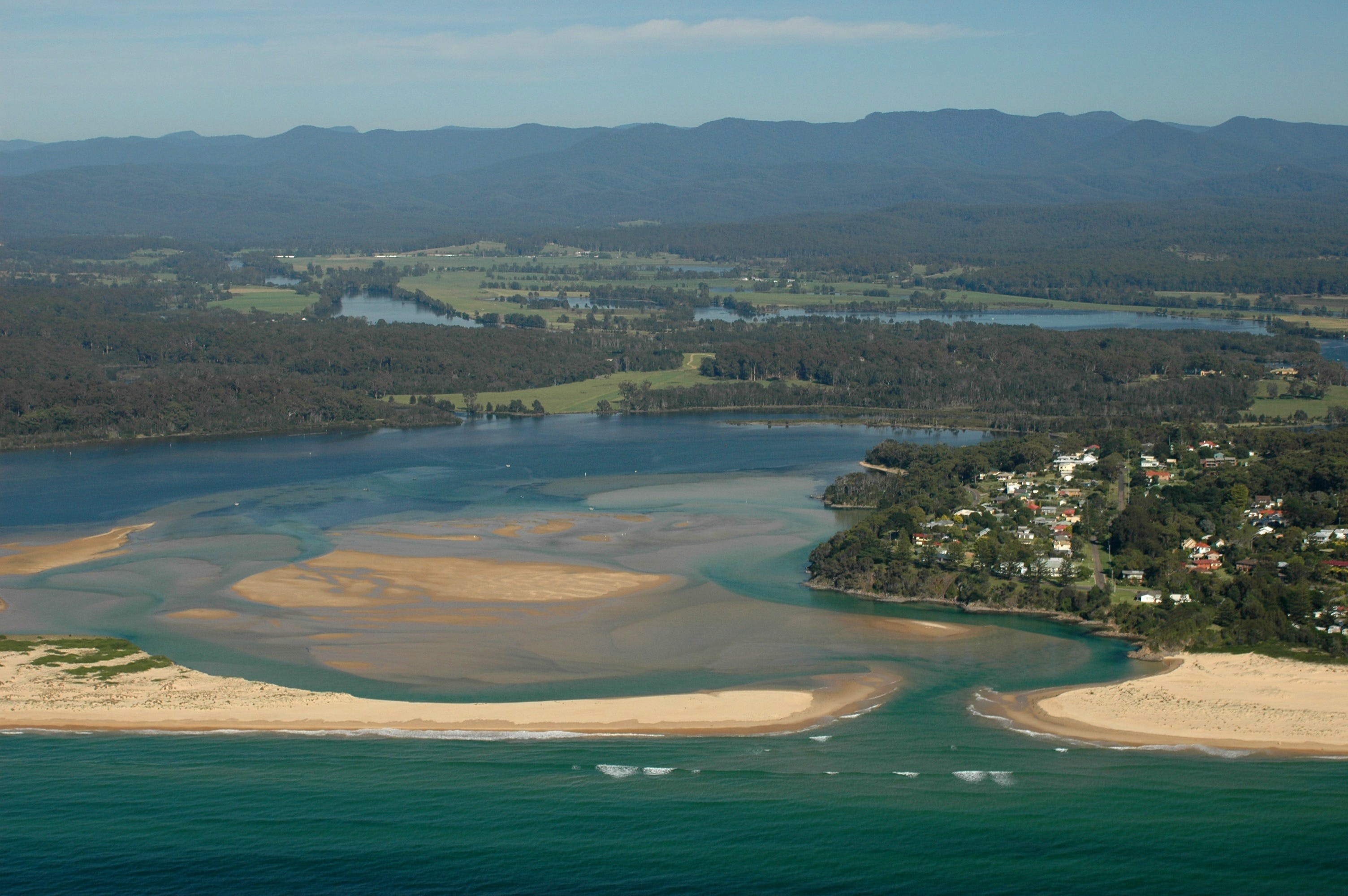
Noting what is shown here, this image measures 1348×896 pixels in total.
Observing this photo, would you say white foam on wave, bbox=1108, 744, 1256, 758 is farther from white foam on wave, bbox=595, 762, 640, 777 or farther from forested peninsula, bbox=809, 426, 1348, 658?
white foam on wave, bbox=595, 762, 640, 777

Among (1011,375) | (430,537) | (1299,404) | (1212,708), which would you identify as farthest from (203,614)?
(1299,404)

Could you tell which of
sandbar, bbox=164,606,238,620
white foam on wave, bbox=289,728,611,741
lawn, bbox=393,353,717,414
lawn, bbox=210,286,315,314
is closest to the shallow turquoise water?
white foam on wave, bbox=289,728,611,741

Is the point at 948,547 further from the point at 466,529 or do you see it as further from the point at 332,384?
the point at 332,384

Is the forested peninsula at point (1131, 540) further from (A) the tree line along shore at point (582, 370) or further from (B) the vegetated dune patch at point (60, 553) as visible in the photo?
(B) the vegetated dune patch at point (60, 553)

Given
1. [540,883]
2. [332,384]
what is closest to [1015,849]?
[540,883]

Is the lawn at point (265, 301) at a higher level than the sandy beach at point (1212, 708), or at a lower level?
higher

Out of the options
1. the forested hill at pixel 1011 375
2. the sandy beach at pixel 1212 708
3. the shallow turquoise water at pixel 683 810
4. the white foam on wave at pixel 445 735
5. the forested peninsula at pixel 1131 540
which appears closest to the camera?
the shallow turquoise water at pixel 683 810

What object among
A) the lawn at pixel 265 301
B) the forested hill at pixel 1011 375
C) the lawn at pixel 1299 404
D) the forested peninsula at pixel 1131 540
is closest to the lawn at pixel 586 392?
the forested hill at pixel 1011 375

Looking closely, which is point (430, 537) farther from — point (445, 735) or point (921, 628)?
point (445, 735)
